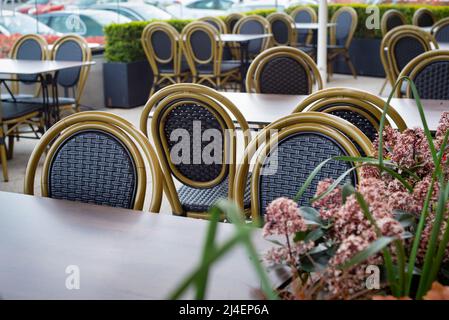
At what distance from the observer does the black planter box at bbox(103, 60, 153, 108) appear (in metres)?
7.12

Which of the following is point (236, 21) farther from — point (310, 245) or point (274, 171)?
point (310, 245)

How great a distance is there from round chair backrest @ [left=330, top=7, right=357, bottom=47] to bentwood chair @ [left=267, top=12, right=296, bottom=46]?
77 centimetres

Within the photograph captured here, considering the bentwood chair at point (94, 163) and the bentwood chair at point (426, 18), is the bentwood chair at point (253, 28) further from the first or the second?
the bentwood chair at point (94, 163)

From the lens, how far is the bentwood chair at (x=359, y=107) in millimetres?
2291

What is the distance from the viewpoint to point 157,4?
28.1ft

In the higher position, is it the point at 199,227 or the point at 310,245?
the point at 310,245

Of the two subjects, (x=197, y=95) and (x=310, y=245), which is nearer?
(x=310, y=245)

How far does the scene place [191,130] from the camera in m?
2.64

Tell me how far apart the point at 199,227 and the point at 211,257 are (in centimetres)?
91

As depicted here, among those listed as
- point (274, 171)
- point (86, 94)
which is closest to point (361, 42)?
point (86, 94)

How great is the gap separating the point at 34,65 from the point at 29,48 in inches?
27.0

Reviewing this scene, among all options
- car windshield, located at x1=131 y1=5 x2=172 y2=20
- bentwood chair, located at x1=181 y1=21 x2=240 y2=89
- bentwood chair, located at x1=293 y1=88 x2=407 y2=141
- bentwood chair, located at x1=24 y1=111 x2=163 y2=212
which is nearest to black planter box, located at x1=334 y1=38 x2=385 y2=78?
car windshield, located at x1=131 y1=5 x2=172 y2=20

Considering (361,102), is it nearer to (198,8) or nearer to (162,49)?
(162,49)
